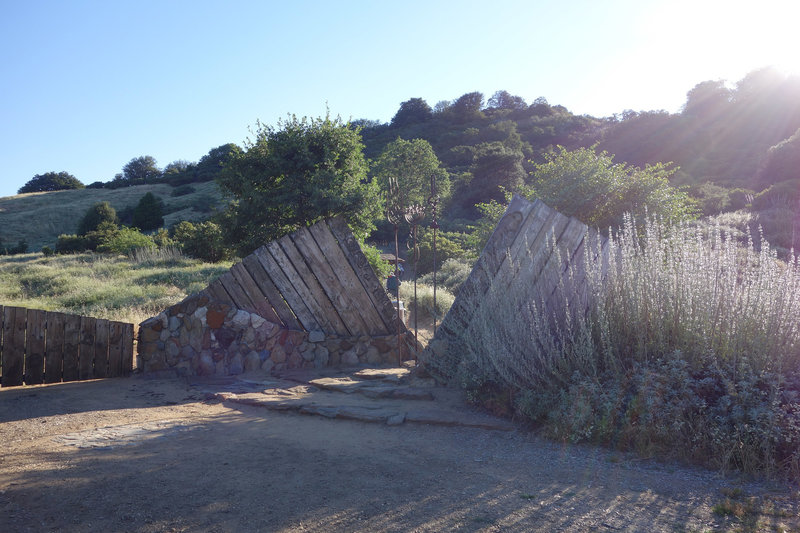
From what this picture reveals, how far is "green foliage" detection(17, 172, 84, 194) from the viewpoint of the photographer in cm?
6247

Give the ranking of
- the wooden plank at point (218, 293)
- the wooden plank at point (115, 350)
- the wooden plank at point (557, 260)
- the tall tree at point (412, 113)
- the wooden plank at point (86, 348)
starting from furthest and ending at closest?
the tall tree at point (412, 113) → the wooden plank at point (218, 293) → the wooden plank at point (115, 350) → the wooden plank at point (86, 348) → the wooden plank at point (557, 260)

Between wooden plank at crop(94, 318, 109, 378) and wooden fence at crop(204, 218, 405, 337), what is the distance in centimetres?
125

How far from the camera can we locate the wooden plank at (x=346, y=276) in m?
7.00

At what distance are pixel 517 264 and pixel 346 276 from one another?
2440 millimetres

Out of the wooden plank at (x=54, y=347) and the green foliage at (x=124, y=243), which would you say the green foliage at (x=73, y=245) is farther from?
the wooden plank at (x=54, y=347)

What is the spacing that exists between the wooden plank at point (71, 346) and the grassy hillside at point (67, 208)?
29.5 m

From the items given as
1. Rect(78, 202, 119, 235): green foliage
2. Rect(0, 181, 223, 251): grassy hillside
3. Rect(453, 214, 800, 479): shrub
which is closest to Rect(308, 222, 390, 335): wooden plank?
Rect(453, 214, 800, 479): shrub

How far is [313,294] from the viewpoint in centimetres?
705

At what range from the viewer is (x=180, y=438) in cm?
406

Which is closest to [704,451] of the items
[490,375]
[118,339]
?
[490,375]

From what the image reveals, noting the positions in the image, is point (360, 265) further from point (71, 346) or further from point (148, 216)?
point (148, 216)

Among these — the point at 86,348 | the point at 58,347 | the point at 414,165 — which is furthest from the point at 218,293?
the point at 414,165

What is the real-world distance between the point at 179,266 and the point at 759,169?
96.8 ft

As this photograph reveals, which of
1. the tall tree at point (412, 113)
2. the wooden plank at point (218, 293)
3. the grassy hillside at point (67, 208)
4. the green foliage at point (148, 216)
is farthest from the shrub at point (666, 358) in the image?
the tall tree at point (412, 113)
